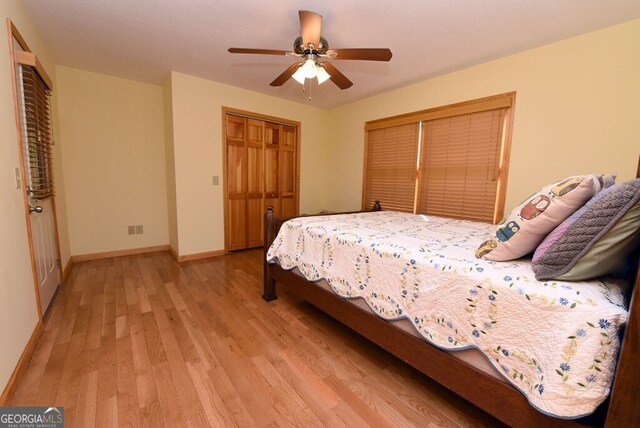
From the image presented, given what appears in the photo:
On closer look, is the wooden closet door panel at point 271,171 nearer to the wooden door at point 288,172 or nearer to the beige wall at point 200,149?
the wooden door at point 288,172

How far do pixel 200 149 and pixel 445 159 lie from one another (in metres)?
3.14

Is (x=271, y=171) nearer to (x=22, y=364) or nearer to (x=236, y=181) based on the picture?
(x=236, y=181)

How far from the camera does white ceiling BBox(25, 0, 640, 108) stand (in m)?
1.96

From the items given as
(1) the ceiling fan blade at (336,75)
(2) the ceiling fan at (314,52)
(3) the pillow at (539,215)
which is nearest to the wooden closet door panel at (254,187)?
(2) the ceiling fan at (314,52)

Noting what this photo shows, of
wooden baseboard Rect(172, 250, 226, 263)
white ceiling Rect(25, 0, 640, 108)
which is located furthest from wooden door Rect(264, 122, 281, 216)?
white ceiling Rect(25, 0, 640, 108)

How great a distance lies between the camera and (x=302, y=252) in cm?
216

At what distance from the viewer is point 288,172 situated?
4570mm

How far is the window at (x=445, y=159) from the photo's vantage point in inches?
111

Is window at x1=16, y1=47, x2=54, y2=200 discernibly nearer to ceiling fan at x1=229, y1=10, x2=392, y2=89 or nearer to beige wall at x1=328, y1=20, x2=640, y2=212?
ceiling fan at x1=229, y1=10, x2=392, y2=89

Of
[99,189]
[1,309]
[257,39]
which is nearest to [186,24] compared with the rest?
[257,39]

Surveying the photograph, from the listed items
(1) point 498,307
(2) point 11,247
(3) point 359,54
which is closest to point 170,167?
(2) point 11,247

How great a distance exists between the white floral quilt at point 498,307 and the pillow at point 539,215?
0.26ft

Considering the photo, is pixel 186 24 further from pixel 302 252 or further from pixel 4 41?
pixel 302 252

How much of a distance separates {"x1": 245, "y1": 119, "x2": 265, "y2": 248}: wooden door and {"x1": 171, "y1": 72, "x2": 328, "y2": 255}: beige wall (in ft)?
1.00
